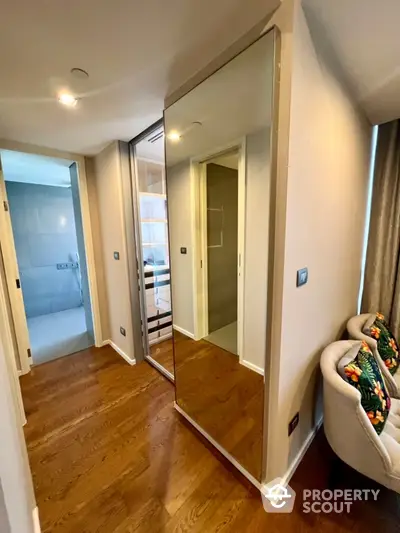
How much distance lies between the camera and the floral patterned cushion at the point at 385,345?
170cm

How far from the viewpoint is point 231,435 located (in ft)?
5.40

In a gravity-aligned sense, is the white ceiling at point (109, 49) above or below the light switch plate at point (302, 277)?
above

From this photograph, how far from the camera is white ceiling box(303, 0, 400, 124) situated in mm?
921

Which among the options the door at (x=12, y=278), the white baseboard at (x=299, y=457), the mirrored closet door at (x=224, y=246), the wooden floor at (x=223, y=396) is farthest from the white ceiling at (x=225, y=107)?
the white baseboard at (x=299, y=457)

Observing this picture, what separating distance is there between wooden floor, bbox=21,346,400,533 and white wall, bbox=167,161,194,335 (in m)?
0.86

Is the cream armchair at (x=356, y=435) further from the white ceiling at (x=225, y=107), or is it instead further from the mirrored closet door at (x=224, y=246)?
the white ceiling at (x=225, y=107)

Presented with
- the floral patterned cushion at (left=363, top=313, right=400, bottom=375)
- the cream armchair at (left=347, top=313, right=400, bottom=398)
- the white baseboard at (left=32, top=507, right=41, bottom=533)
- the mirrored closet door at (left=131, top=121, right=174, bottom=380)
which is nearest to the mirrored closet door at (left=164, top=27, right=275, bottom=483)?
the mirrored closet door at (left=131, top=121, right=174, bottom=380)

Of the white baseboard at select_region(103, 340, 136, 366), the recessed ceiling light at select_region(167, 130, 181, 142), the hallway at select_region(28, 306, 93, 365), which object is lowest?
the hallway at select_region(28, 306, 93, 365)

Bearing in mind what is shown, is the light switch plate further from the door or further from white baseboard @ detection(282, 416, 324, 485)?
the door

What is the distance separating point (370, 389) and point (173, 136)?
79.6 inches

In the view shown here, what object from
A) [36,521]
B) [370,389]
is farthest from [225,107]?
[36,521]

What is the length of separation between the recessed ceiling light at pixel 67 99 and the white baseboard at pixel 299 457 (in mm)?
2702

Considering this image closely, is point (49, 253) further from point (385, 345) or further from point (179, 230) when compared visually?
point (385, 345)

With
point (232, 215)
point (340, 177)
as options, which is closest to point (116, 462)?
point (232, 215)
